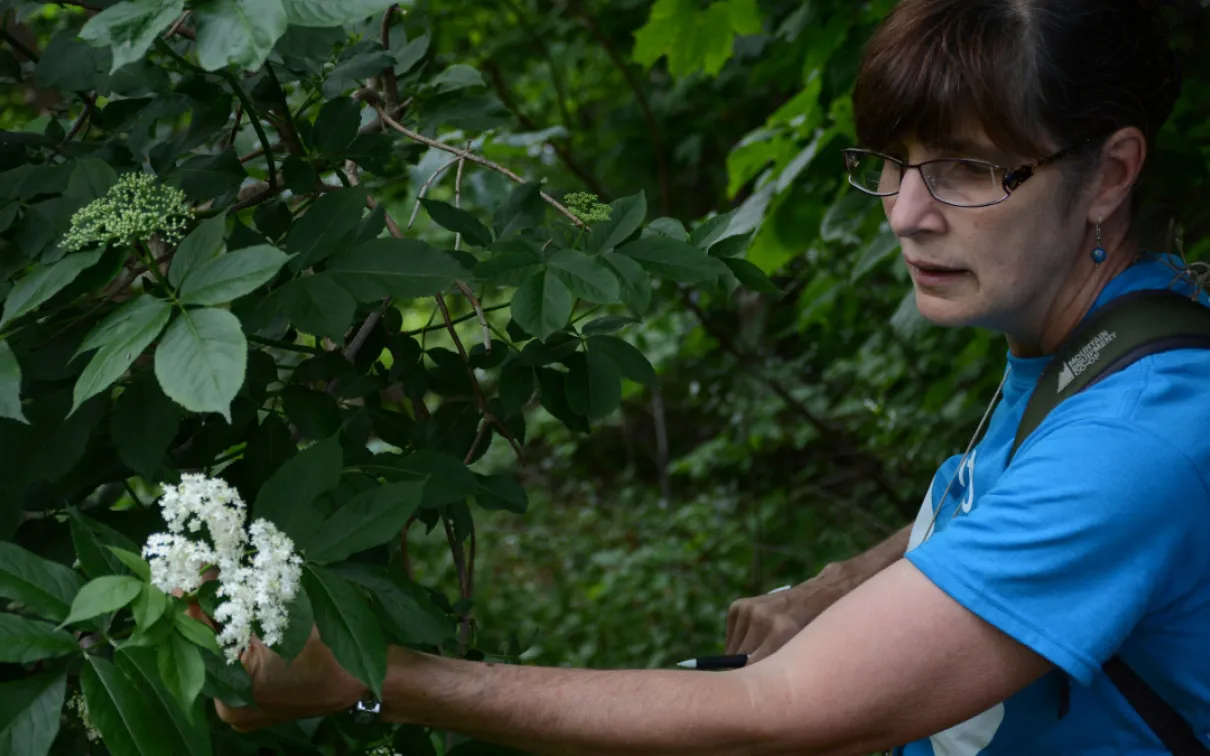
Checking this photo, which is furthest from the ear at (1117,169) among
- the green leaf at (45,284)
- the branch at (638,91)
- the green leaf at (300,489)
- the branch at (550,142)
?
the branch at (638,91)

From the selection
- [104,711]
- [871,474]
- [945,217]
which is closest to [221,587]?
[104,711]

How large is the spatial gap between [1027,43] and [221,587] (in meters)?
1.17

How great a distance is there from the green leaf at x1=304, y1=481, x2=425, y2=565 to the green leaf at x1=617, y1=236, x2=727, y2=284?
480 mm

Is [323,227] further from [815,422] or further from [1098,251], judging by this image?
[815,422]

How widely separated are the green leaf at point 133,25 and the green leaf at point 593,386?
2.65 feet

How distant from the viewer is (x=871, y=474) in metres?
4.90

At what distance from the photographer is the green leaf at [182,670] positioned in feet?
3.50

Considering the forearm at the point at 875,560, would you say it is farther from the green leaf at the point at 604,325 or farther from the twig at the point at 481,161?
the twig at the point at 481,161

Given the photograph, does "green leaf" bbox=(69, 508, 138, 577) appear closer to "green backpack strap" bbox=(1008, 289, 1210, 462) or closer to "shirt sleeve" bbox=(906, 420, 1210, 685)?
"shirt sleeve" bbox=(906, 420, 1210, 685)

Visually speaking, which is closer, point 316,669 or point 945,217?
point 316,669

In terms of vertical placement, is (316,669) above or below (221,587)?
below

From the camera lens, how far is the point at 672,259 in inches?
61.5

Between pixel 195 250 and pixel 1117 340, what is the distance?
1.11m

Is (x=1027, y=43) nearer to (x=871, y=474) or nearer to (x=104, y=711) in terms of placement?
(x=104, y=711)
